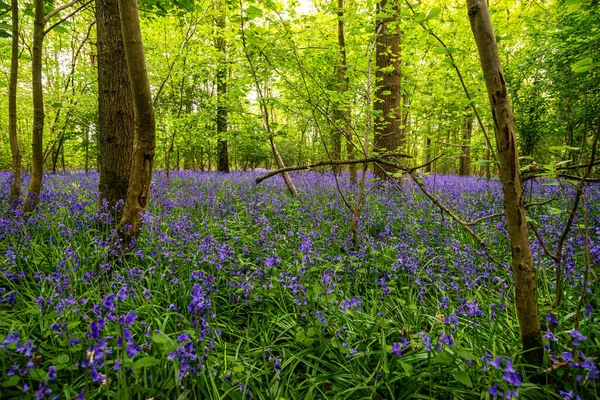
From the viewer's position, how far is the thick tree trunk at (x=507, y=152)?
1.45 metres

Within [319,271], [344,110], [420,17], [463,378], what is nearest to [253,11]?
[420,17]

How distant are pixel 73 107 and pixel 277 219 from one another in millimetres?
7922

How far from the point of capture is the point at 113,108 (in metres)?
3.81

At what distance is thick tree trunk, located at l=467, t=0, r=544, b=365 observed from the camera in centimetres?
145

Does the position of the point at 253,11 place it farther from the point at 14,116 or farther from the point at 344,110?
the point at 14,116

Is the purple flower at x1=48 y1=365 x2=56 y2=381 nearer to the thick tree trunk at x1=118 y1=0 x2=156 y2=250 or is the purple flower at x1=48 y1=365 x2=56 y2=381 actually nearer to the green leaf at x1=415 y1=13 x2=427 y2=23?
the thick tree trunk at x1=118 y1=0 x2=156 y2=250

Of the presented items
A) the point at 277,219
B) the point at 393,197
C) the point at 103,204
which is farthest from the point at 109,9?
the point at 393,197

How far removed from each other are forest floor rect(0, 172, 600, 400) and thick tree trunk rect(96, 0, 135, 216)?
572mm

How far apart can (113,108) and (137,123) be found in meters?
1.18

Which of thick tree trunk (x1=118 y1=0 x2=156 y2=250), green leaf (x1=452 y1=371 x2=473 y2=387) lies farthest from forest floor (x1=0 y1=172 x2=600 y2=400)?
thick tree trunk (x1=118 y1=0 x2=156 y2=250)

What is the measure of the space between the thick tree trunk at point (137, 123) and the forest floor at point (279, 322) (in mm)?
339

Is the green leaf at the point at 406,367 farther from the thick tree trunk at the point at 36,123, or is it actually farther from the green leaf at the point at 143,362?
the thick tree trunk at the point at 36,123

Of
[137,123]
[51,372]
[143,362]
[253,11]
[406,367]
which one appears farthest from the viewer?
[253,11]

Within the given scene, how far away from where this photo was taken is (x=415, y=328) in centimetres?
221
